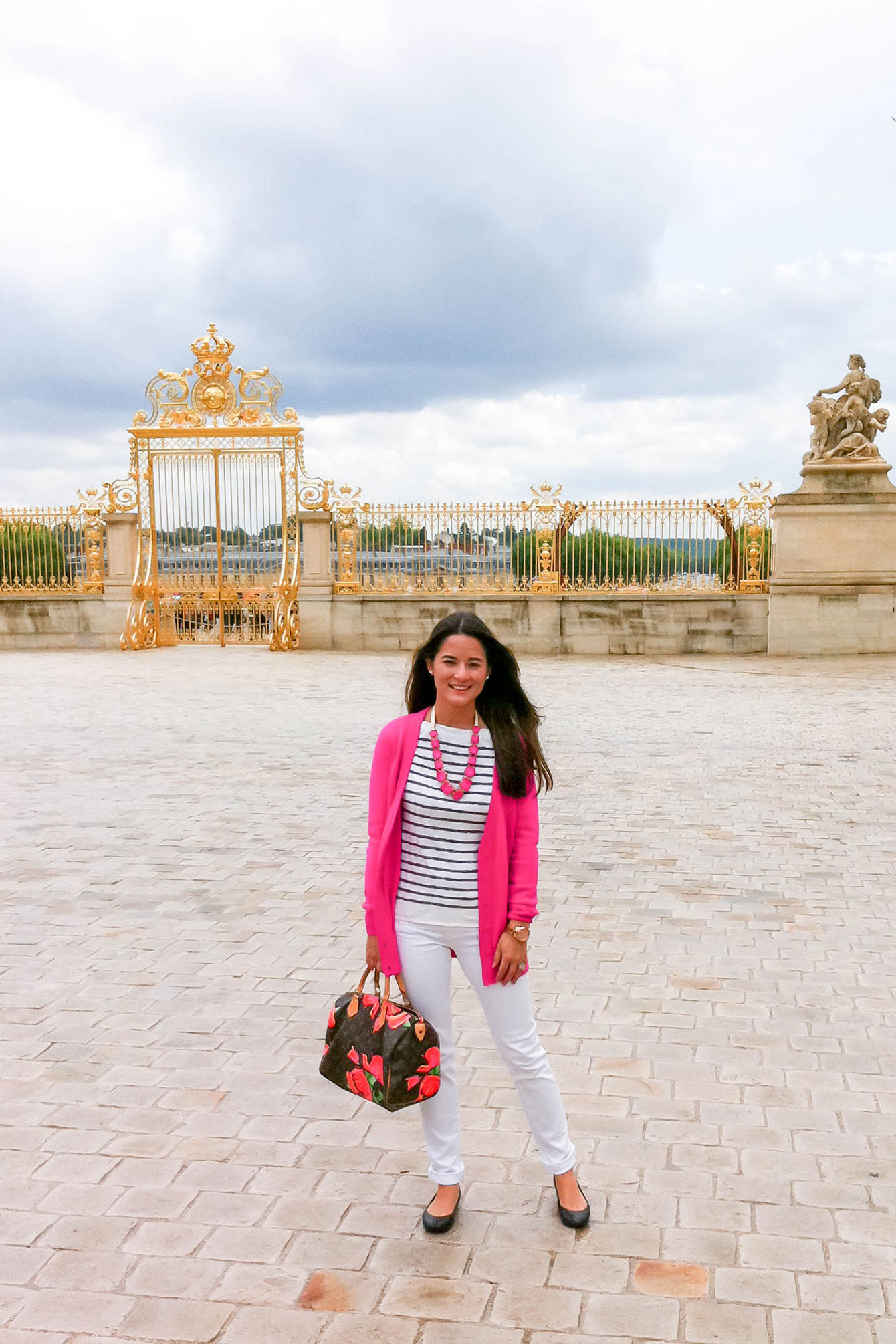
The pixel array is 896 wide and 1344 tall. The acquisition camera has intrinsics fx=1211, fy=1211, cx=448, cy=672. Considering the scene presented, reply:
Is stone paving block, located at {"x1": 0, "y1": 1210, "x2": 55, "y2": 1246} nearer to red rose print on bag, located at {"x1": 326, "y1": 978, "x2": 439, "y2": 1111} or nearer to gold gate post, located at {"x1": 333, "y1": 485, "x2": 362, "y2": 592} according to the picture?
red rose print on bag, located at {"x1": 326, "y1": 978, "x2": 439, "y2": 1111}

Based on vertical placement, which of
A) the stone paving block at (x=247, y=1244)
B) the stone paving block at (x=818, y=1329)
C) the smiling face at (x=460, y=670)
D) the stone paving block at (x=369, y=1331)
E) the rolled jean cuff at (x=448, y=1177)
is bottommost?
the stone paving block at (x=818, y=1329)

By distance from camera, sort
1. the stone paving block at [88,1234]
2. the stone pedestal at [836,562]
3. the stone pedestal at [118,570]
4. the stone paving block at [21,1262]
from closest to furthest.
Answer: the stone paving block at [21,1262] < the stone paving block at [88,1234] < the stone pedestal at [836,562] < the stone pedestal at [118,570]

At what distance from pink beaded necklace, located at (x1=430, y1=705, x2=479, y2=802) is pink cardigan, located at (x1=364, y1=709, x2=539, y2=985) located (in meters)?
0.05

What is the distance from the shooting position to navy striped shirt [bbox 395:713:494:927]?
2.96 m

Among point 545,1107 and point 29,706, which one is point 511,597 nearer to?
point 29,706

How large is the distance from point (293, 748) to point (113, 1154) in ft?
23.7

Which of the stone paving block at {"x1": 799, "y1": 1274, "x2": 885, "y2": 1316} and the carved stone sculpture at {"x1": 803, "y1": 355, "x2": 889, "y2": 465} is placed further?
the carved stone sculpture at {"x1": 803, "y1": 355, "x2": 889, "y2": 465}

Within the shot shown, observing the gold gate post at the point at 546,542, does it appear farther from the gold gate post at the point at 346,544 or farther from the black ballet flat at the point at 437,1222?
the black ballet flat at the point at 437,1222

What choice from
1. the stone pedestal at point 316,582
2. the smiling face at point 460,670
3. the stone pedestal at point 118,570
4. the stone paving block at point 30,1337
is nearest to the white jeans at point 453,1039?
the smiling face at point 460,670

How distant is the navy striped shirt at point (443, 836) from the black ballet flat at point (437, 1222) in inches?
28.0

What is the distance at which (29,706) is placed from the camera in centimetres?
1377

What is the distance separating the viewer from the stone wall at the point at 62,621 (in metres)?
22.8

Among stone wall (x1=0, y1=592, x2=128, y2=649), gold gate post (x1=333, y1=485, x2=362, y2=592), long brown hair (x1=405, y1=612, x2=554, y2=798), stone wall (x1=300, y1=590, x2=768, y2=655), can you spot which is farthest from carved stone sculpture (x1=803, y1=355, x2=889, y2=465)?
long brown hair (x1=405, y1=612, x2=554, y2=798)

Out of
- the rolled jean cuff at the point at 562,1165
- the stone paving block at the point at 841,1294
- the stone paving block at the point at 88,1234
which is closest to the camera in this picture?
the stone paving block at the point at 841,1294
